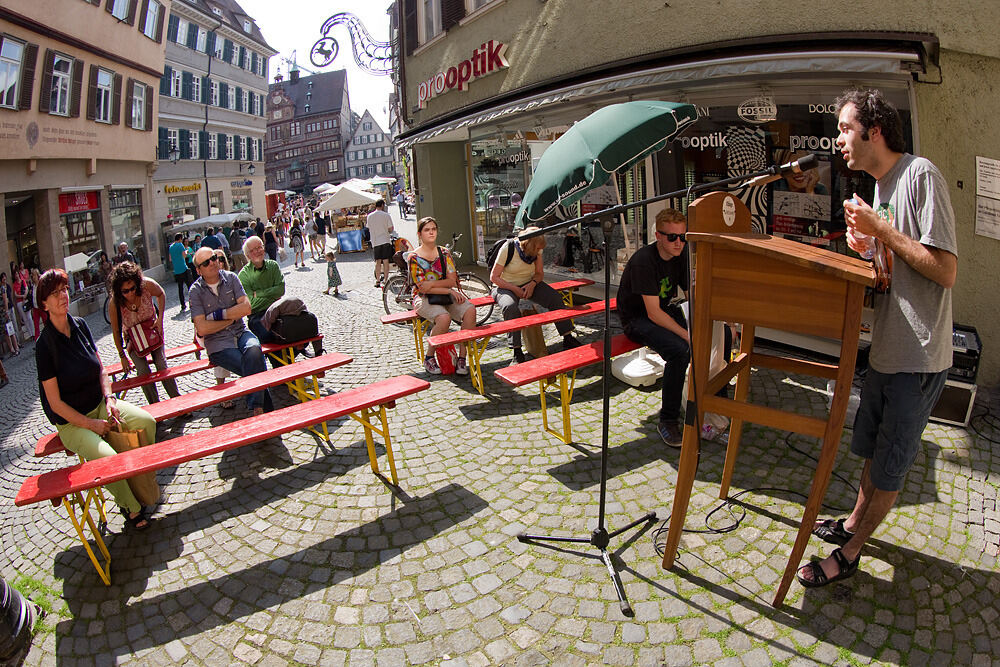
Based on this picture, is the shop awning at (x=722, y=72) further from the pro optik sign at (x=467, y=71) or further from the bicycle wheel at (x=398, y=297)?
the bicycle wheel at (x=398, y=297)

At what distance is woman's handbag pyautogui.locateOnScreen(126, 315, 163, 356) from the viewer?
6340mm

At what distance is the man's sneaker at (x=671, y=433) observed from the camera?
4879 mm

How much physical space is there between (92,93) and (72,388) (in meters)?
18.8

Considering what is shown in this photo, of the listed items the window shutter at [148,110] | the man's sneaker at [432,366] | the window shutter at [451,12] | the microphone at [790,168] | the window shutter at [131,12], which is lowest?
the man's sneaker at [432,366]

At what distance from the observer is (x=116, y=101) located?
68.9 feet

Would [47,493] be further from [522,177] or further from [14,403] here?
[522,177]

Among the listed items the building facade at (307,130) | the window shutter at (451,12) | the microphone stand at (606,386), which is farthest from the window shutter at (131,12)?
the building facade at (307,130)

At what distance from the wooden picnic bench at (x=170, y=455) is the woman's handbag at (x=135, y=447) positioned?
0.23m

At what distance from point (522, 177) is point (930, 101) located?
25.6 feet

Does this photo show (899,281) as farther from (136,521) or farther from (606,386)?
(136,521)

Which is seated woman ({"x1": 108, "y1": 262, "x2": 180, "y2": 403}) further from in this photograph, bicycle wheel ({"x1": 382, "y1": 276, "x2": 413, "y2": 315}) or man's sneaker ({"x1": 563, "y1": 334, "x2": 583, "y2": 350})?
bicycle wheel ({"x1": 382, "y1": 276, "x2": 413, "y2": 315})

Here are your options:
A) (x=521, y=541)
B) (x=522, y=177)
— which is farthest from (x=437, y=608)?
(x=522, y=177)

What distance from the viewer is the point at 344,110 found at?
316 feet

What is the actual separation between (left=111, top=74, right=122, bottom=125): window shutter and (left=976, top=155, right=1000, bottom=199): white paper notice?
23.1m
